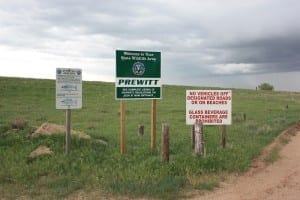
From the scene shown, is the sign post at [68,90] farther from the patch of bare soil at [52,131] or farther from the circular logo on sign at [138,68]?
the patch of bare soil at [52,131]

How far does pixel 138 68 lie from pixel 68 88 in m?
1.95

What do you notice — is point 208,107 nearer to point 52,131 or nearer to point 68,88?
point 68,88

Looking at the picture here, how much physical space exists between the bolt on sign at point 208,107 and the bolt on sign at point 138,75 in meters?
0.97

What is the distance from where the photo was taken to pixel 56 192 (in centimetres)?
927

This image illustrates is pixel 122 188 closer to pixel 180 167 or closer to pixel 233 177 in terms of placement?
pixel 180 167

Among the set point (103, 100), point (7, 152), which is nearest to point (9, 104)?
point (103, 100)

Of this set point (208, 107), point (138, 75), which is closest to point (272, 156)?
point (208, 107)

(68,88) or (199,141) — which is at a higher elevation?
(68,88)

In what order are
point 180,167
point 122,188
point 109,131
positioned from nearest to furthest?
1. point 122,188
2. point 180,167
3. point 109,131

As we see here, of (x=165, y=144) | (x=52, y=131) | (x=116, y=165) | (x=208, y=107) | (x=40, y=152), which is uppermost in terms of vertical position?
(x=208, y=107)

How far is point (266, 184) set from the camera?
9953 millimetres

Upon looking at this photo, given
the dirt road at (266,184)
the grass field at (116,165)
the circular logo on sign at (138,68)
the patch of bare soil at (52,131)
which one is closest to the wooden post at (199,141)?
the grass field at (116,165)

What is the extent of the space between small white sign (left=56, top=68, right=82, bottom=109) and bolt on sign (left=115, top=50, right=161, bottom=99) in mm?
1043

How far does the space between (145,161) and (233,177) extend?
6.82 feet
